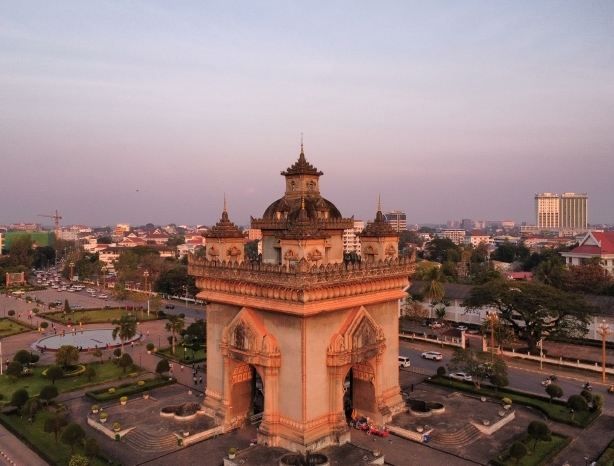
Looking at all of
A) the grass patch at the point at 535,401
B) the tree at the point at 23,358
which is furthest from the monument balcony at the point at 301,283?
the tree at the point at 23,358

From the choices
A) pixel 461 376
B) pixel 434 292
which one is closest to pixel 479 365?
pixel 461 376

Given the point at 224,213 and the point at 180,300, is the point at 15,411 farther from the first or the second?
the point at 180,300

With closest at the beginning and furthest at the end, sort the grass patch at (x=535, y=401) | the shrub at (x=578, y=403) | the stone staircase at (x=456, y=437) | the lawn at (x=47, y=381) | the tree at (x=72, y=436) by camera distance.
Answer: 1. the tree at (x=72, y=436)
2. the stone staircase at (x=456, y=437)
3. the grass patch at (x=535, y=401)
4. the shrub at (x=578, y=403)
5. the lawn at (x=47, y=381)

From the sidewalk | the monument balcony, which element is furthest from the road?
the sidewalk

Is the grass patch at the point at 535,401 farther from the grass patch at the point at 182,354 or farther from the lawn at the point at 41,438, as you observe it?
the lawn at the point at 41,438

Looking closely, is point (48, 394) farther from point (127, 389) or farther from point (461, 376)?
point (461, 376)

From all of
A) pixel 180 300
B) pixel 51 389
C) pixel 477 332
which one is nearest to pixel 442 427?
pixel 51 389
